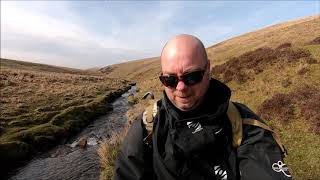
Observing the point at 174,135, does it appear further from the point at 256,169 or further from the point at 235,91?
the point at 235,91

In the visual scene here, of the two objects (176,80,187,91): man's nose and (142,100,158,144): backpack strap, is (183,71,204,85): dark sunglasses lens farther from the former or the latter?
(142,100,158,144): backpack strap

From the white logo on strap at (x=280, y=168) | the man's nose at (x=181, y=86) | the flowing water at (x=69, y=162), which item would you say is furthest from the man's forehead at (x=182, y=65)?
the flowing water at (x=69, y=162)

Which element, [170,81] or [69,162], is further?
[69,162]

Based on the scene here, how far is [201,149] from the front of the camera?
388 cm

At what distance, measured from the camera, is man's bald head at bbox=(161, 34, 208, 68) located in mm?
3996

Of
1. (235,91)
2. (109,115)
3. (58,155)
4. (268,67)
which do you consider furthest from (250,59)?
(58,155)

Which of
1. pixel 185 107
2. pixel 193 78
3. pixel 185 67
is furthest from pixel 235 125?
pixel 185 67

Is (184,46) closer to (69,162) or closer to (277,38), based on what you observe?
(69,162)

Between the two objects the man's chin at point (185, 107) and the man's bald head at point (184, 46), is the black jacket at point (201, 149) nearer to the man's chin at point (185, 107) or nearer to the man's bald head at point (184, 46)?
the man's chin at point (185, 107)

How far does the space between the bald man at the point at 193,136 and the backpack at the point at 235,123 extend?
0.01 m

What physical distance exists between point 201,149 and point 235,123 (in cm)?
55

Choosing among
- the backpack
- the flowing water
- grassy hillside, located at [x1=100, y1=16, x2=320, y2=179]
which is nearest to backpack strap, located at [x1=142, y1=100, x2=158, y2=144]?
the backpack

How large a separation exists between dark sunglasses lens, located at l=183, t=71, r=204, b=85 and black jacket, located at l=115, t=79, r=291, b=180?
0.29m

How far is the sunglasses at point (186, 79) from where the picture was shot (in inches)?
161
